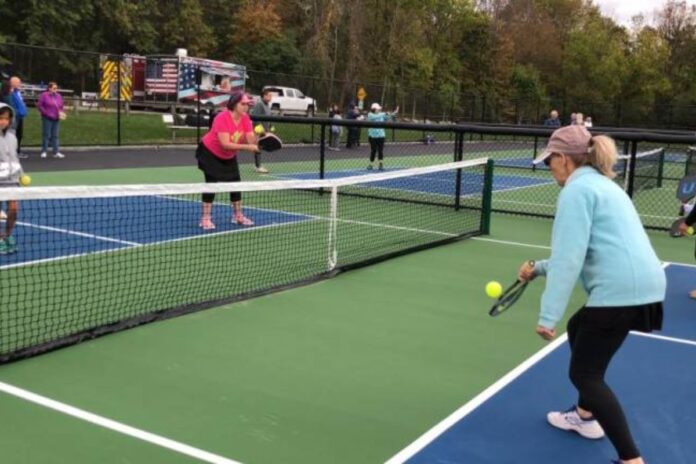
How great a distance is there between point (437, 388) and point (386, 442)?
36.5 inches

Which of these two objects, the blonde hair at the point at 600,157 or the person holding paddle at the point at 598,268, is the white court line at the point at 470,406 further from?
the blonde hair at the point at 600,157

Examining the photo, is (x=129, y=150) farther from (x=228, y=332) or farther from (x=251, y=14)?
(x=251, y=14)

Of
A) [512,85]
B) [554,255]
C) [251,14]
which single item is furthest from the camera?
[512,85]

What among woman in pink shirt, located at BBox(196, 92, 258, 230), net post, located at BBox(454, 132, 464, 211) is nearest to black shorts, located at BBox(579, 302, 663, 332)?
woman in pink shirt, located at BBox(196, 92, 258, 230)

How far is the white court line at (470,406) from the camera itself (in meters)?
4.06

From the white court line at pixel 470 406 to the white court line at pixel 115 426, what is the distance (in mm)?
933

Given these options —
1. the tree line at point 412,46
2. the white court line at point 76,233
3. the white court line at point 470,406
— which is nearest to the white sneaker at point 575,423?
the white court line at point 470,406

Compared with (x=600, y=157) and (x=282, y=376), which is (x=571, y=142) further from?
(x=282, y=376)

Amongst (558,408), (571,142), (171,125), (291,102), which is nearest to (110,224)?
(558,408)

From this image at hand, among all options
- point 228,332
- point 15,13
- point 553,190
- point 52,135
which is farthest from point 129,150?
point 15,13

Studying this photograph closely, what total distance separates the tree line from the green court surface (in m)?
34.9

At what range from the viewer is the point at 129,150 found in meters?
23.7

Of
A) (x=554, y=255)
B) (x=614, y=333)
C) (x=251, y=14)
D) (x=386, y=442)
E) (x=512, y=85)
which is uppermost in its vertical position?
(x=251, y=14)

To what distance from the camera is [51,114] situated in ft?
64.7
